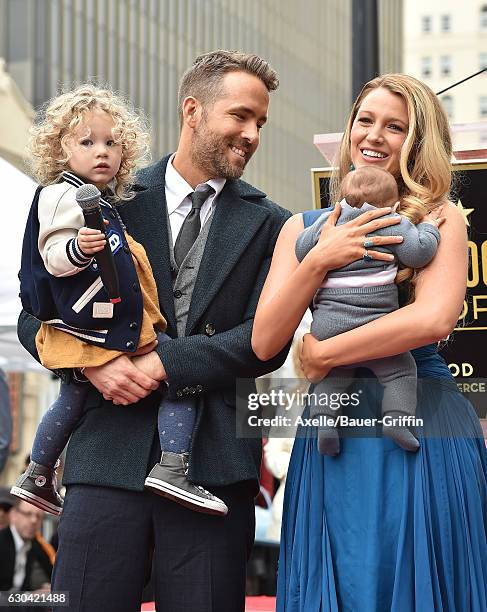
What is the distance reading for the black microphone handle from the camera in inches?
141

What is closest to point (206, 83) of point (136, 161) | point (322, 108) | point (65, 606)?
point (136, 161)

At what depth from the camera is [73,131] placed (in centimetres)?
388

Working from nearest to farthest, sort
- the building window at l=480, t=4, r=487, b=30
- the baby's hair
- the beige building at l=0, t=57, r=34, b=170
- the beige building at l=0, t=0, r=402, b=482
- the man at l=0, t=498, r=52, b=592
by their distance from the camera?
the baby's hair → the man at l=0, t=498, r=52, b=592 → the beige building at l=0, t=57, r=34, b=170 → the beige building at l=0, t=0, r=402, b=482 → the building window at l=480, t=4, r=487, b=30

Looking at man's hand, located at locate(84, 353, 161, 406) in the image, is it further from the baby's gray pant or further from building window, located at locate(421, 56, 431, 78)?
building window, located at locate(421, 56, 431, 78)

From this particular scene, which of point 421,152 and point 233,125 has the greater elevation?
point 233,125

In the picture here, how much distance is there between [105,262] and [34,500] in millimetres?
946

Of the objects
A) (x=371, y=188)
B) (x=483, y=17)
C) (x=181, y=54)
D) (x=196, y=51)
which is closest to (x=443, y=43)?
(x=483, y=17)

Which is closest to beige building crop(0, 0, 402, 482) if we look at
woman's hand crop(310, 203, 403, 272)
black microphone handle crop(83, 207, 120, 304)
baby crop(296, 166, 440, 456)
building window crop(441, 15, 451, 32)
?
black microphone handle crop(83, 207, 120, 304)

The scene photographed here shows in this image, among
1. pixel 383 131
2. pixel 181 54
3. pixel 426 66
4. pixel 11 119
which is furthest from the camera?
pixel 426 66

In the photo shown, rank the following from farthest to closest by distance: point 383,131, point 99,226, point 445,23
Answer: point 445,23
point 383,131
point 99,226

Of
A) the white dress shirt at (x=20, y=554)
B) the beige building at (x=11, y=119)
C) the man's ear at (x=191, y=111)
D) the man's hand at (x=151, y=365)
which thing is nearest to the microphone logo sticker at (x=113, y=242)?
the man's hand at (x=151, y=365)

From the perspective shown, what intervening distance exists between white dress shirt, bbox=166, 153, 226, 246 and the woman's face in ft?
1.97

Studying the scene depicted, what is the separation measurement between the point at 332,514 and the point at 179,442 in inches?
22.5

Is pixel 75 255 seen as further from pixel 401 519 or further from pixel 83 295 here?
pixel 401 519
